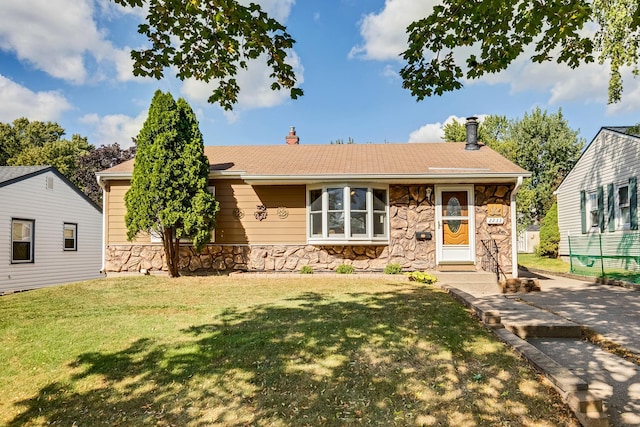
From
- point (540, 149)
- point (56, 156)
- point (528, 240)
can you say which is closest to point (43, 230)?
point (56, 156)

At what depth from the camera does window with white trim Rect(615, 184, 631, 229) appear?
42.2ft

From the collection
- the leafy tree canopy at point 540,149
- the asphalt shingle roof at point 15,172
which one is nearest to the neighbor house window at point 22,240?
the asphalt shingle roof at point 15,172

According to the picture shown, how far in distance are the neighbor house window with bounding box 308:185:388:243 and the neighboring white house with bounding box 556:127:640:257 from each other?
898 centimetres

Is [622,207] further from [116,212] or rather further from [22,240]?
[22,240]

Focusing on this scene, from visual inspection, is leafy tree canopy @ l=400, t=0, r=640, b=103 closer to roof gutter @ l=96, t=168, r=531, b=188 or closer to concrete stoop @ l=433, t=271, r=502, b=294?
roof gutter @ l=96, t=168, r=531, b=188

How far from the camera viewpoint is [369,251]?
10.5 m

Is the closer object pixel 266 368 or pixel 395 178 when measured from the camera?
pixel 266 368

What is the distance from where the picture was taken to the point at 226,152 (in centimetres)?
1310

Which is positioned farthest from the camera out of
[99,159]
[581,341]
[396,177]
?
Result: [99,159]

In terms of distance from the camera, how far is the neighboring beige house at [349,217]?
33.3 feet

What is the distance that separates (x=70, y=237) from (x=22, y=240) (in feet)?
6.96

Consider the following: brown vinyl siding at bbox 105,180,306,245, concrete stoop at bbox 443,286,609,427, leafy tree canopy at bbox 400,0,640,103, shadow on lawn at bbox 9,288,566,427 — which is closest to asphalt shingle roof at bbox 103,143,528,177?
brown vinyl siding at bbox 105,180,306,245

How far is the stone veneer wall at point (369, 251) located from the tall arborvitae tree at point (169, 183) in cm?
114

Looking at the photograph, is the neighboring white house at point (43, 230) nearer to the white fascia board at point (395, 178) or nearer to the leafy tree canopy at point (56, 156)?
the white fascia board at point (395, 178)
